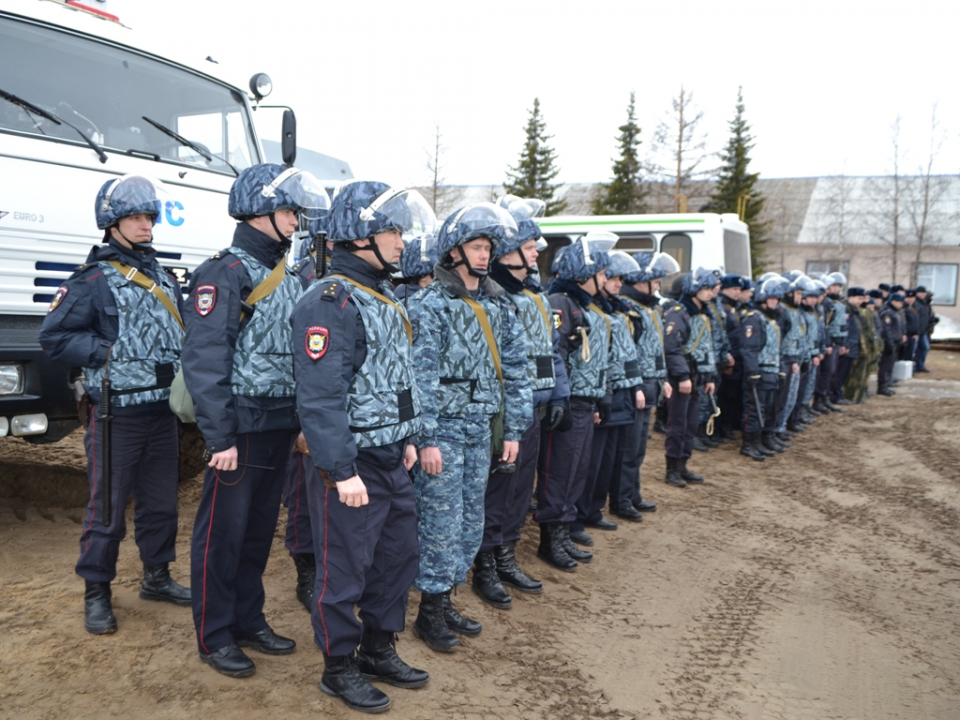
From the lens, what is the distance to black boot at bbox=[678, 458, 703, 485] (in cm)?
767

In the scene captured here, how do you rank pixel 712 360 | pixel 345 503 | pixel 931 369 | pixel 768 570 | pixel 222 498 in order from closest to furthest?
pixel 345 503
pixel 222 498
pixel 768 570
pixel 712 360
pixel 931 369

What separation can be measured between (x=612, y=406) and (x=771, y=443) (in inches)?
174

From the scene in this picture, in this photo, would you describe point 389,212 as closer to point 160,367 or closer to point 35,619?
point 160,367

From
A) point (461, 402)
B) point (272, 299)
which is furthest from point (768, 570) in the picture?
point (272, 299)

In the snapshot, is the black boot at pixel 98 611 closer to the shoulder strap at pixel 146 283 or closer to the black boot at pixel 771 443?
the shoulder strap at pixel 146 283

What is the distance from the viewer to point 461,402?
12.4ft

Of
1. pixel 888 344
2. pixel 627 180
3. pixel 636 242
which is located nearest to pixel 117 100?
pixel 636 242

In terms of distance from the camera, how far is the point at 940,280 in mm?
32875

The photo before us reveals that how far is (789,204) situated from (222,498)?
39.7 meters

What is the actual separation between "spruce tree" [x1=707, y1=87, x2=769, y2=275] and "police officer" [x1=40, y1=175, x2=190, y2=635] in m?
34.1

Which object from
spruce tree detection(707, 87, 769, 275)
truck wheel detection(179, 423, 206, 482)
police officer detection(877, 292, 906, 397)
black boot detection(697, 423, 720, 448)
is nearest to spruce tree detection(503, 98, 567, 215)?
spruce tree detection(707, 87, 769, 275)

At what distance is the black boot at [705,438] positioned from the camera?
9.70 meters

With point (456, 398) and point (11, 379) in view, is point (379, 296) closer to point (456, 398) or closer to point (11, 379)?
point (456, 398)

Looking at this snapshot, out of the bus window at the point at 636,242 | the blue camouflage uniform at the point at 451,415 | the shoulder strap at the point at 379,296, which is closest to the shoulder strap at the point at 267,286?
the shoulder strap at the point at 379,296
